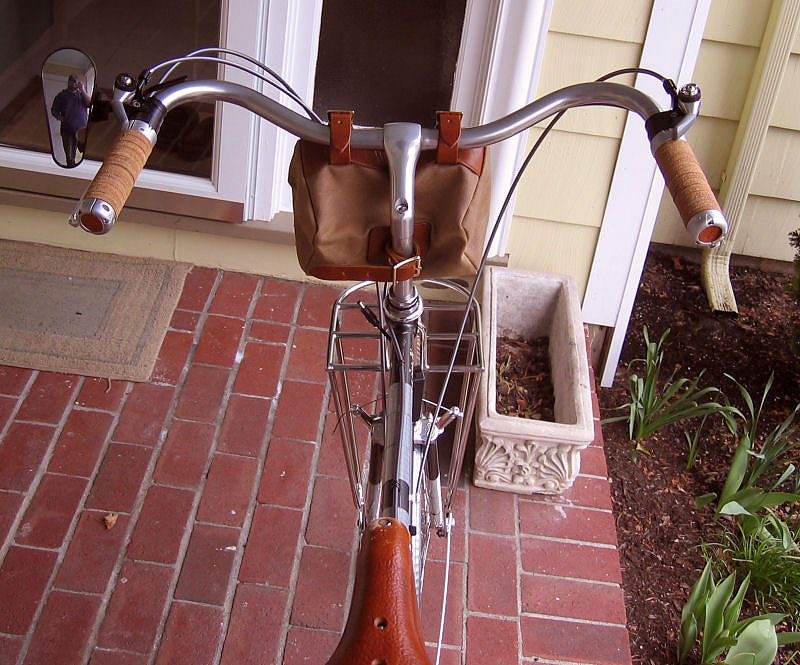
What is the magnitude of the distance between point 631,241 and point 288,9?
1260 millimetres

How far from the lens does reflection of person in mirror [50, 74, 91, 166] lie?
1144 mm

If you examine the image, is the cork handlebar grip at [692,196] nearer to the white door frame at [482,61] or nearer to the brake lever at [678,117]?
the brake lever at [678,117]

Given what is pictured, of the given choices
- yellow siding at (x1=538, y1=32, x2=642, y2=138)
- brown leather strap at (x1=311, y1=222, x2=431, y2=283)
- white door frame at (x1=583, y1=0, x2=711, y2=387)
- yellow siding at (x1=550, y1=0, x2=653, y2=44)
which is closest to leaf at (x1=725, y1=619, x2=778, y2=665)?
white door frame at (x1=583, y1=0, x2=711, y2=387)

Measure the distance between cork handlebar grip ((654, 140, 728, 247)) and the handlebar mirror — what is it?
0.80m

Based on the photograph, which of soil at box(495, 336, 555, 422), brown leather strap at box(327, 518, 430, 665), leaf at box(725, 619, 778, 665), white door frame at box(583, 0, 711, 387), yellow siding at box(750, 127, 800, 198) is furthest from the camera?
yellow siding at box(750, 127, 800, 198)

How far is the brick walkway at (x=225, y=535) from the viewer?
1.98 m

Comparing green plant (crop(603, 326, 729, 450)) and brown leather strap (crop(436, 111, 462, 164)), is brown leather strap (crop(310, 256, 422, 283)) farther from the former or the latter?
green plant (crop(603, 326, 729, 450))

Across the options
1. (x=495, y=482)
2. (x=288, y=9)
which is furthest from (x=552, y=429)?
(x=288, y=9)

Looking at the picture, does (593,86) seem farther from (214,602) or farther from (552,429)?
(214,602)

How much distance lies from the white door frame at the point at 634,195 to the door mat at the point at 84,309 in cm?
141

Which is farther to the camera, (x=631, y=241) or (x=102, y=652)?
(x=631, y=241)

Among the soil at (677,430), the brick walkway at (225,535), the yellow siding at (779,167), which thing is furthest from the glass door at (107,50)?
the yellow siding at (779,167)

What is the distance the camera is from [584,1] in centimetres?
228

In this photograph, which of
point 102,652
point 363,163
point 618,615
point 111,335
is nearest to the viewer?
point 363,163
